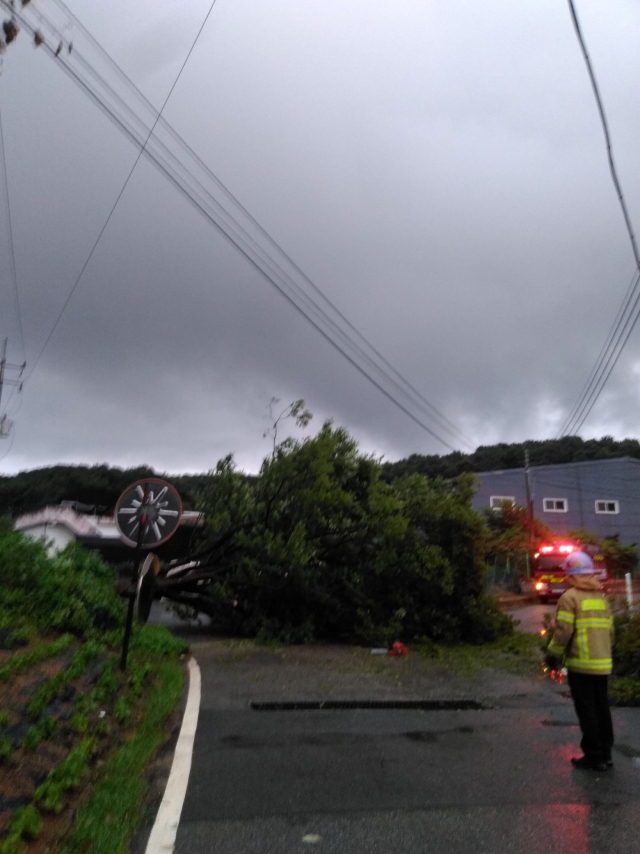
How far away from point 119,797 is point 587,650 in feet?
12.2

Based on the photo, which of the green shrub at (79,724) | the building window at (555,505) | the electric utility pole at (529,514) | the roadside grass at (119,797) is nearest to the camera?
the roadside grass at (119,797)

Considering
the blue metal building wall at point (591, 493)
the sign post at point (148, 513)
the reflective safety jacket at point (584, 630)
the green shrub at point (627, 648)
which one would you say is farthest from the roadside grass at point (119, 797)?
the blue metal building wall at point (591, 493)

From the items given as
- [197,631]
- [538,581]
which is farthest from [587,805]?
[538,581]

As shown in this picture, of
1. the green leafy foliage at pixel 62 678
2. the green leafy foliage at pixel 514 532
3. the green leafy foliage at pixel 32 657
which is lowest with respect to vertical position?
the green leafy foliage at pixel 62 678

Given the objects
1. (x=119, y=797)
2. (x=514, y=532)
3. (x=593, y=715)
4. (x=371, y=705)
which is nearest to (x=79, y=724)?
(x=119, y=797)

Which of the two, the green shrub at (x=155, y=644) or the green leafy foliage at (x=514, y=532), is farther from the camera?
the green leafy foliage at (x=514, y=532)

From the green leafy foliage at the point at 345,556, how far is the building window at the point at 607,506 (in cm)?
3082

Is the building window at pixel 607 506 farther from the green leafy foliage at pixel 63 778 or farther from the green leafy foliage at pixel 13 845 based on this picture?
the green leafy foliage at pixel 13 845

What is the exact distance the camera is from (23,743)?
15.7ft

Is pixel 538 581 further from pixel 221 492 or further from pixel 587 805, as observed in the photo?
pixel 587 805

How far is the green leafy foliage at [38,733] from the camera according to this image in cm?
481

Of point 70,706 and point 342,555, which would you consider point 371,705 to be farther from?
point 342,555

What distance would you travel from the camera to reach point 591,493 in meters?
43.2

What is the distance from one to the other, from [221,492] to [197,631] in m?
3.38
